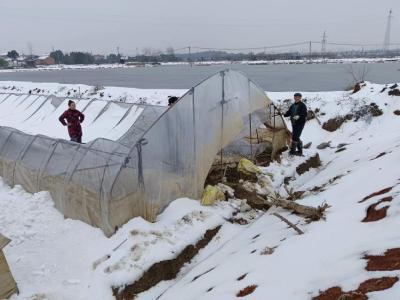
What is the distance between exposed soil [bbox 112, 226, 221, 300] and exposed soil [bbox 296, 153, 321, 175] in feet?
13.5

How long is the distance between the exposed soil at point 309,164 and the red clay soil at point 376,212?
483cm

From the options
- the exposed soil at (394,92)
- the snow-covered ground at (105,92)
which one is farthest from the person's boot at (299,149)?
the snow-covered ground at (105,92)

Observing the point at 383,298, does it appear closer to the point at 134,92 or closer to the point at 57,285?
the point at 57,285

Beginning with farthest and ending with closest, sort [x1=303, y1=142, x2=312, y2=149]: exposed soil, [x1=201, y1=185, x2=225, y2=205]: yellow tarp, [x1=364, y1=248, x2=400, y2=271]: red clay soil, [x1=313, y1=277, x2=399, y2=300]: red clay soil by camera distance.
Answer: [x1=303, y1=142, x2=312, y2=149]: exposed soil < [x1=201, y1=185, x2=225, y2=205]: yellow tarp < [x1=364, y1=248, x2=400, y2=271]: red clay soil < [x1=313, y1=277, x2=399, y2=300]: red clay soil

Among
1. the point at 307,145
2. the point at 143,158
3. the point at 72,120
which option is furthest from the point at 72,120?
the point at 307,145

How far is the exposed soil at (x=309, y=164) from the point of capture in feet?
33.3

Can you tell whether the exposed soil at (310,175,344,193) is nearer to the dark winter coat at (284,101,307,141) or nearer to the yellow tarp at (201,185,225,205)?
the yellow tarp at (201,185,225,205)

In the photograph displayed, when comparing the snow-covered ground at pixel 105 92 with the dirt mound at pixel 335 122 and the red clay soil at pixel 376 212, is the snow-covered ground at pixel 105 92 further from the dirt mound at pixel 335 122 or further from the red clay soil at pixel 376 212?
the red clay soil at pixel 376 212

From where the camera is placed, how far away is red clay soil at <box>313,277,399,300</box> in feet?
10.9

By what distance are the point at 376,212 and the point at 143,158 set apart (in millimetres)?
3944

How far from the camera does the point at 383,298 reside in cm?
316

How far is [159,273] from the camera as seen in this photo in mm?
6117

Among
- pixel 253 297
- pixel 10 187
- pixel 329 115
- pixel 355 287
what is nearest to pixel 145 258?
pixel 253 297

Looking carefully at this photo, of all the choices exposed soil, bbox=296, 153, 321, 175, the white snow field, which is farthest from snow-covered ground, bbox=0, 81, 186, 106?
the white snow field
